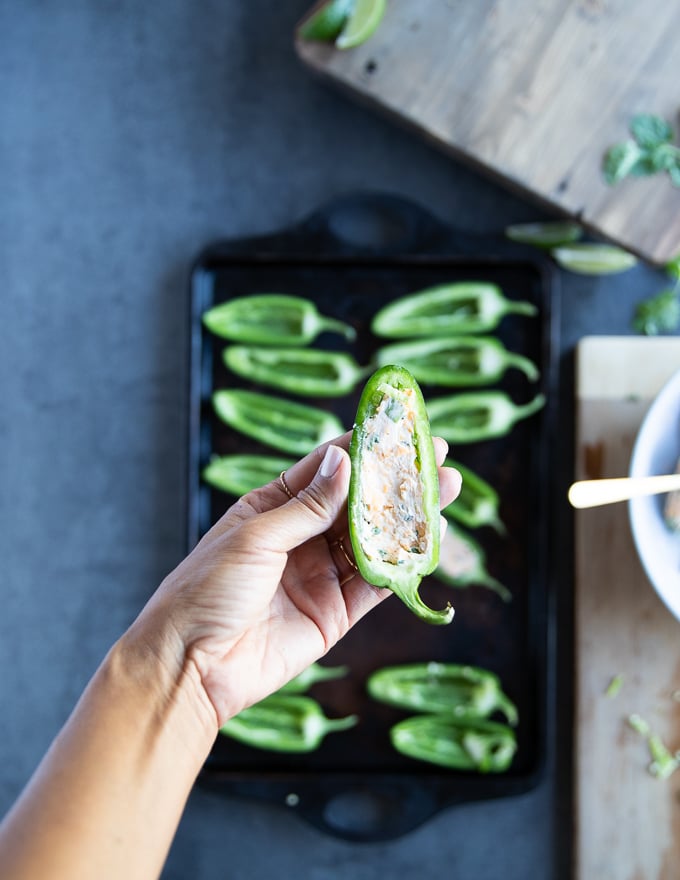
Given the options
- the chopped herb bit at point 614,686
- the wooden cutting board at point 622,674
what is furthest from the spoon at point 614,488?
the chopped herb bit at point 614,686

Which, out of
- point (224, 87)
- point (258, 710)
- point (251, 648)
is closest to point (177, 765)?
point (251, 648)

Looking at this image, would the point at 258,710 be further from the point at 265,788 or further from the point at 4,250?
the point at 4,250

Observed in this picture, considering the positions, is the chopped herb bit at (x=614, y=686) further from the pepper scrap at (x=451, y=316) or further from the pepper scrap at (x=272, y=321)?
the pepper scrap at (x=272, y=321)

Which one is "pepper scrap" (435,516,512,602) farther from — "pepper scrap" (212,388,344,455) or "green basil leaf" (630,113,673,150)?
"green basil leaf" (630,113,673,150)

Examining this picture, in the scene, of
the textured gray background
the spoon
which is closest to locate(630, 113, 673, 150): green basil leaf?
the textured gray background

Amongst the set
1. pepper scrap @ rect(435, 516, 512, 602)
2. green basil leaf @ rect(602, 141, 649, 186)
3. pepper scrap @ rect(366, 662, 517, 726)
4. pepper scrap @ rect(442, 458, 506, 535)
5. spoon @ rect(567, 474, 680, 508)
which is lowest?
pepper scrap @ rect(366, 662, 517, 726)

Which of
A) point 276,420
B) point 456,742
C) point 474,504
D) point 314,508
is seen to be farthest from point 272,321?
point 456,742

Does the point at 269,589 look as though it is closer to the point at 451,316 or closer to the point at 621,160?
the point at 451,316
